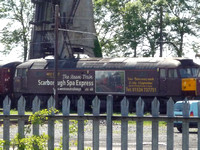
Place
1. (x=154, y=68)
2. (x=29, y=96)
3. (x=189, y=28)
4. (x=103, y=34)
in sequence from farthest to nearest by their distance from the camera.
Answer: (x=103, y=34), (x=189, y=28), (x=29, y=96), (x=154, y=68)

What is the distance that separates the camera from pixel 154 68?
33.9 metres

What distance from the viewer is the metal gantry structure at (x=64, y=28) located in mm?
47112

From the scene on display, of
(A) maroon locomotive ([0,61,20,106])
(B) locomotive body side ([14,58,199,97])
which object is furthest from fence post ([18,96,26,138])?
(A) maroon locomotive ([0,61,20,106])

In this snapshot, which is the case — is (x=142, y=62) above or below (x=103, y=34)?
below

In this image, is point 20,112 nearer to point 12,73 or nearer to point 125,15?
point 12,73

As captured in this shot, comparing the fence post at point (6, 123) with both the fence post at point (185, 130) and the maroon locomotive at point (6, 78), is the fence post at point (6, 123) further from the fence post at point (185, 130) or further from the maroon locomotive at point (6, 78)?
the maroon locomotive at point (6, 78)

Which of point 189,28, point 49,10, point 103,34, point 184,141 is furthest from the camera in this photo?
point 103,34

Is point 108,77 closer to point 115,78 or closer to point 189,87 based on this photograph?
point 115,78

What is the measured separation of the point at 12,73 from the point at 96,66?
8.06 metres

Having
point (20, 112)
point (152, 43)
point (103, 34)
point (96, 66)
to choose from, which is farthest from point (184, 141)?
point (103, 34)

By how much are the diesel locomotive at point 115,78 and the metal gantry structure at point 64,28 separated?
24.9ft

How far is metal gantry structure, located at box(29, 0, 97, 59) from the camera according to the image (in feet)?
155

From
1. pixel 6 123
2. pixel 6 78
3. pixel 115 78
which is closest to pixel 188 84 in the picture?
pixel 115 78

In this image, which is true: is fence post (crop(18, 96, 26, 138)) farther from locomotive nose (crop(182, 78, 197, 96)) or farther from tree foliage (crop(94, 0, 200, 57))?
tree foliage (crop(94, 0, 200, 57))
